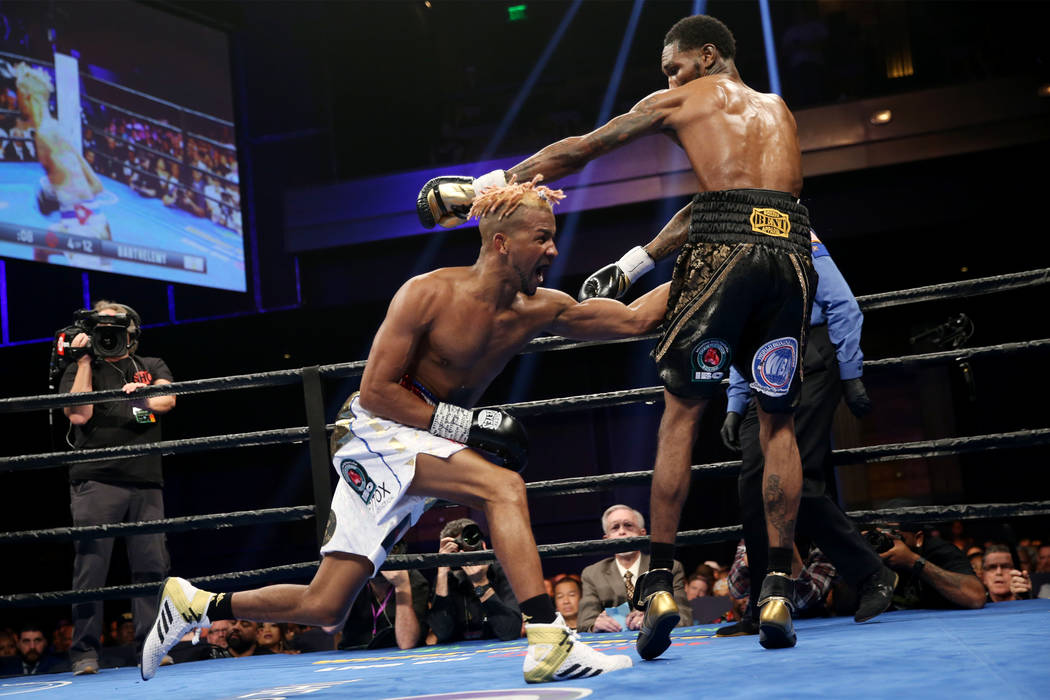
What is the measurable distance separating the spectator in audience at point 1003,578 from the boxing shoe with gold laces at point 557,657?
9.03 ft

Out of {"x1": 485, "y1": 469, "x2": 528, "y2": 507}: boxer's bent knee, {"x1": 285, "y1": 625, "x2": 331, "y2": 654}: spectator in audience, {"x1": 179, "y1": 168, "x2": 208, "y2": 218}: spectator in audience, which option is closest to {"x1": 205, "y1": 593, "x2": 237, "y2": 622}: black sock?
{"x1": 485, "y1": 469, "x2": 528, "y2": 507}: boxer's bent knee

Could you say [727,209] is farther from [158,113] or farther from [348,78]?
[348,78]

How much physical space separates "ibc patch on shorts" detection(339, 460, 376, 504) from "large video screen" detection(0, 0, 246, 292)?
457 cm

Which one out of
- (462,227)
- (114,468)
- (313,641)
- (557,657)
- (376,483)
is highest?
(462,227)

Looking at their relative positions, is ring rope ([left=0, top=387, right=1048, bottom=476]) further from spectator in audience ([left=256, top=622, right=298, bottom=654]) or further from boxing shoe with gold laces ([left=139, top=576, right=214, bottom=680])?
spectator in audience ([left=256, top=622, right=298, bottom=654])

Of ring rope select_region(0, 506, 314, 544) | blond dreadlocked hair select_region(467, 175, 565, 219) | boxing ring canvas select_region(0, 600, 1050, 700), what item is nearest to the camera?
boxing ring canvas select_region(0, 600, 1050, 700)

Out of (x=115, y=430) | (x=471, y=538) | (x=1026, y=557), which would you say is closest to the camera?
(x=471, y=538)

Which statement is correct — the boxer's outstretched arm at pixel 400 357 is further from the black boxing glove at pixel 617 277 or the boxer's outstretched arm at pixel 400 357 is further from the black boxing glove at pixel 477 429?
the black boxing glove at pixel 617 277

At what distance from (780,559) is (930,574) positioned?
0.92 m

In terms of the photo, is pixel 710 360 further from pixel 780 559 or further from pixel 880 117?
pixel 880 117

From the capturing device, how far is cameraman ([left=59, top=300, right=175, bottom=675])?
11.7 ft

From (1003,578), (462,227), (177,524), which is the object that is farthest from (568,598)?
(462,227)

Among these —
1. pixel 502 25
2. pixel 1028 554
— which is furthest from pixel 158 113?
pixel 1028 554

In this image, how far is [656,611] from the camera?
6.54 feet
